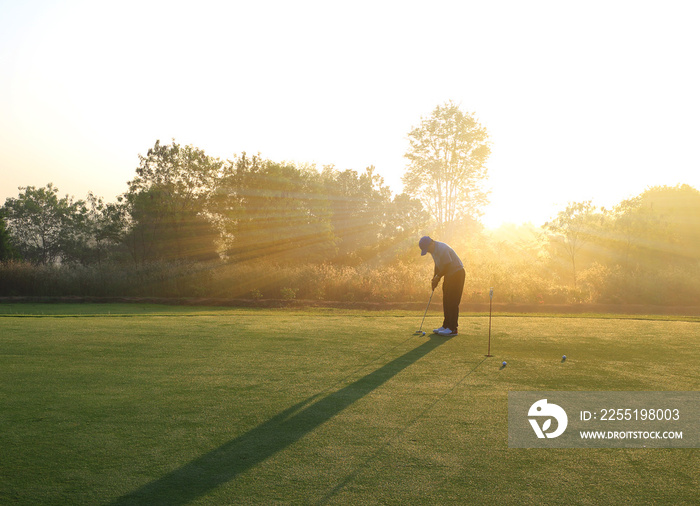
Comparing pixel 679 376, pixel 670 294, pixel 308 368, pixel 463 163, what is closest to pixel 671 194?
pixel 463 163

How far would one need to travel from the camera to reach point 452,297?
1015 cm

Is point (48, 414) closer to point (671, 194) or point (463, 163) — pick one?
point (463, 163)

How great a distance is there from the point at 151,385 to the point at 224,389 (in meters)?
0.93

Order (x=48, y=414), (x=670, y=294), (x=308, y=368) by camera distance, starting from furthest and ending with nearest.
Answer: (x=670, y=294) → (x=308, y=368) → (x=48, y=414)

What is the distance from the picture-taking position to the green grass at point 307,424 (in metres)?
3.03

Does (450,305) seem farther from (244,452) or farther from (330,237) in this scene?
(330,237)

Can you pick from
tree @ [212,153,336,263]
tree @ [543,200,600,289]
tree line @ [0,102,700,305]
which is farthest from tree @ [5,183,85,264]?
tree @ [543,200,600,289]

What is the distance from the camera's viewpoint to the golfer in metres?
10.1

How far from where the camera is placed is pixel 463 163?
1677 inches

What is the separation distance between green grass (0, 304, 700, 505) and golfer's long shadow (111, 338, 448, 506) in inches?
0.6

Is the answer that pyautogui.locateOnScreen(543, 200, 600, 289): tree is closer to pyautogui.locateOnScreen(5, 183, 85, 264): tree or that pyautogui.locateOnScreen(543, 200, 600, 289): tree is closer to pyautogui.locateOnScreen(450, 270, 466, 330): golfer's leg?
pyautogui.locateOnScreen(450, 270, 466, 330): golfer's leg

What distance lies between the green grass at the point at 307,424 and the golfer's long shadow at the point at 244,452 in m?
0.02

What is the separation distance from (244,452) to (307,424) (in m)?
0.75

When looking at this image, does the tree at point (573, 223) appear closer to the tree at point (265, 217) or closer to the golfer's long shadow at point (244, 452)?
the tree at point (265, 217)
